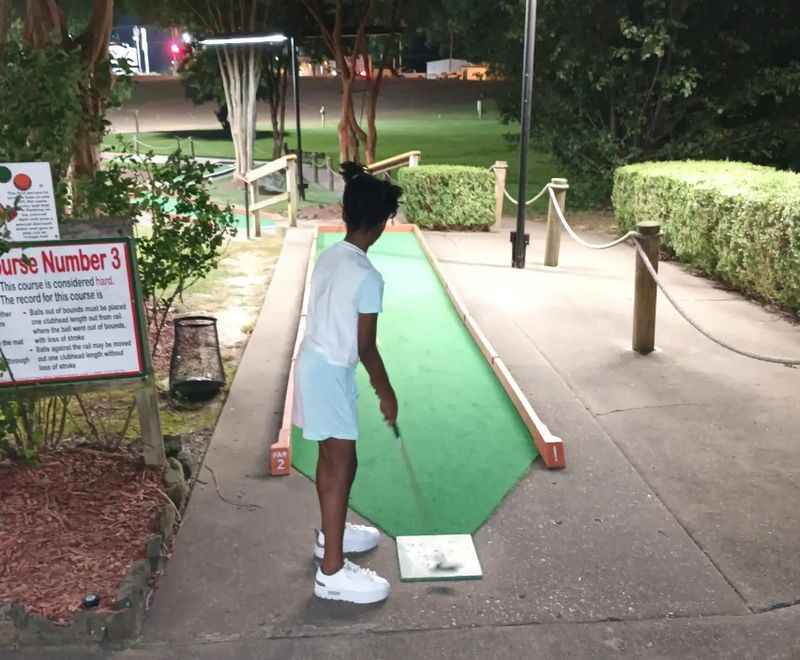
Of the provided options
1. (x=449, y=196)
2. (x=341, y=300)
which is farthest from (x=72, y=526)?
(x=449, y=196)

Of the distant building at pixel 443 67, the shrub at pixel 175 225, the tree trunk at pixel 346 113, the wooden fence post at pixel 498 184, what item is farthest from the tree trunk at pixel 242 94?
the distant building at pixel 443 67

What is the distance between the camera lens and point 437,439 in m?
4.86

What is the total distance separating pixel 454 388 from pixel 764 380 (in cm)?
230

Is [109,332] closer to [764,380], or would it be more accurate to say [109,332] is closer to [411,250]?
[764,380]

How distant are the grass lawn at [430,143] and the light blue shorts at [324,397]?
14743 mm

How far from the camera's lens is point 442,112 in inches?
1861

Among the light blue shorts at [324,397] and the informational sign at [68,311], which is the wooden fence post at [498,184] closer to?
the informational sign at [68,311]

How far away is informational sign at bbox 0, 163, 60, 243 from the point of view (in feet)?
11.5

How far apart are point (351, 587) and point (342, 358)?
0.95 m

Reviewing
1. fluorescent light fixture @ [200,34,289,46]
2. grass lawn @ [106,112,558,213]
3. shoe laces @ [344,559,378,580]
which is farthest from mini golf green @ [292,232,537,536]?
grass lawn @ [106,112,558,213]

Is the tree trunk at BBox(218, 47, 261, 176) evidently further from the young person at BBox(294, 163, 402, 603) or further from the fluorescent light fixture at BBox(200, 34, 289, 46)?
the young person at BBox(294, 163, 402, 603)

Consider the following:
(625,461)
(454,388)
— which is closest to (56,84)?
(454,388)

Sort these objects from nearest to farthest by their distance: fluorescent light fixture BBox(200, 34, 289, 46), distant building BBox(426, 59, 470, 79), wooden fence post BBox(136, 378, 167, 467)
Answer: wooden fence post BBox(136, 378, 167, 467)
fluorescent light fixture BBox(200, 34, 289, 46)
distant building BBox(426, 59, 470, 79)

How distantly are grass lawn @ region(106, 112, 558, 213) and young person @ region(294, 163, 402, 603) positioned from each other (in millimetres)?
14673
